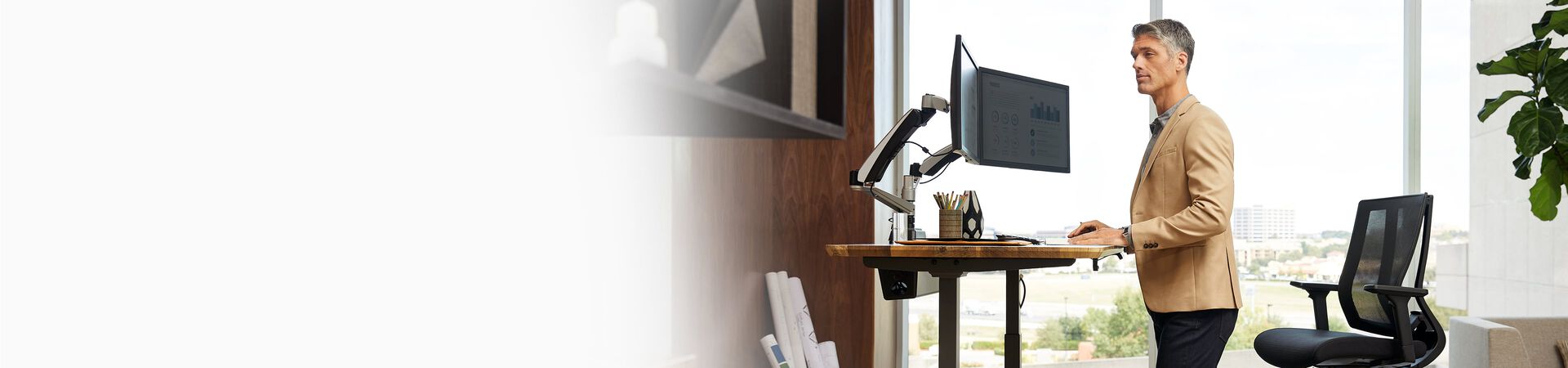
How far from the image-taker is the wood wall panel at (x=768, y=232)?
172 centimetres

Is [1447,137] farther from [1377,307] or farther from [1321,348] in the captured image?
[1321,348]

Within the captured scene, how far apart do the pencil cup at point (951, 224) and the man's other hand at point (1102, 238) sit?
9.9 inches

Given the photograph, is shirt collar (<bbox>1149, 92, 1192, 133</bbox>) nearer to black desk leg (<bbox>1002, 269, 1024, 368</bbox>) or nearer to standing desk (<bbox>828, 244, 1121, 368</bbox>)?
standing desk (<bbox>828, 244, 1121, 368</bbox>)

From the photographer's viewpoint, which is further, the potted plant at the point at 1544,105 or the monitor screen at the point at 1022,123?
the potted plant at the point at 1544,105

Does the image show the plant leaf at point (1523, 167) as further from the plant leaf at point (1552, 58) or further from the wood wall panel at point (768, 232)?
the wood wall panel at point (768, 232)

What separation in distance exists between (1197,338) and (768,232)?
40.5 inches

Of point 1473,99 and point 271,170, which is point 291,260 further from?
point 1473,99

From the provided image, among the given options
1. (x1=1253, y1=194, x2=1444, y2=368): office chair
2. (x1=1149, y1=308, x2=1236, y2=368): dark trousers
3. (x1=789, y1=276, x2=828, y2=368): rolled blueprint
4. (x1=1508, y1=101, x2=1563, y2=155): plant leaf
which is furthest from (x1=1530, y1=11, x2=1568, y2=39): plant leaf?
(x1=789, y1=276, x2=828, y2=368): rolled blueprint

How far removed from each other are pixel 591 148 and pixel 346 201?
1.42 feet

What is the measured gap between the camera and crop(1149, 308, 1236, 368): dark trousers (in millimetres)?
2131

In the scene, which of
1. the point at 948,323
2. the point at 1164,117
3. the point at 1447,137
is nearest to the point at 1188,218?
the point at 1164,117

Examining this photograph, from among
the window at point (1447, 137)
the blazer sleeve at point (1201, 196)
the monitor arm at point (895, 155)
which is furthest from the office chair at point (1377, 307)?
the monitor arm at point (895, 155)

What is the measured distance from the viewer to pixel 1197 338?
7.04 ft

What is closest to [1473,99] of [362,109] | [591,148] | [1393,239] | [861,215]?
[1393,239]
